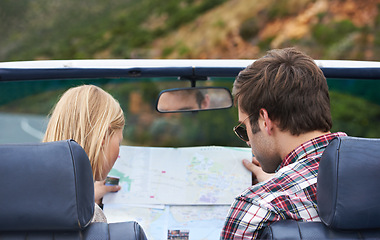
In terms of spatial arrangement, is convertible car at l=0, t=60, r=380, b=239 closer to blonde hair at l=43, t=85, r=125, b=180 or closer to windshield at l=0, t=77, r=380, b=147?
blonde hair at l=43, t=85, r=125, b=180

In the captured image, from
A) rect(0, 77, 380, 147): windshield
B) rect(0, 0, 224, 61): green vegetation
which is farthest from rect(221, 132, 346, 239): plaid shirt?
rect(0, 0, 224, 61): green vegetation

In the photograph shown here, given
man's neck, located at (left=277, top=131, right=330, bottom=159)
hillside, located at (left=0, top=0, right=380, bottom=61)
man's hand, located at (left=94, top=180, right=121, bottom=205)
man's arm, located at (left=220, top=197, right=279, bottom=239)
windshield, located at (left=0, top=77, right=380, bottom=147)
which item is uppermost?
hillside, located at (left=0, top=0, right=380, bottom=61)

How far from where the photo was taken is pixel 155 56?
26.1 metres

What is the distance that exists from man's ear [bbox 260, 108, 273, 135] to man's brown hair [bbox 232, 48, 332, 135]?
2 centimetres

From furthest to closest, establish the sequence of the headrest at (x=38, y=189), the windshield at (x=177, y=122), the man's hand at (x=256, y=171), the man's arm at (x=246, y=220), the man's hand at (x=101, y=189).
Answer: the windshield at (x=177, y=122), the man's hand at (x=256, y=171), the man's hand at (x=101, y=189), the man's arm at (x=246, y=220), the headrest at (x=38, y=189)

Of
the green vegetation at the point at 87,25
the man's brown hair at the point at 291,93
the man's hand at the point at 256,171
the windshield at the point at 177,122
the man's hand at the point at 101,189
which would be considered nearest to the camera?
the man's brown hair at the point at 291,93

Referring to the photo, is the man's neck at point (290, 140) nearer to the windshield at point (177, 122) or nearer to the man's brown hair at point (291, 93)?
the man's brown hair at point (291, 93)

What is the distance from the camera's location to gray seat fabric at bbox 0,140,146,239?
1.68m

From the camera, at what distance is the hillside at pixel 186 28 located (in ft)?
59.8

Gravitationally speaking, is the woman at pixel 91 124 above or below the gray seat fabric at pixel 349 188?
above

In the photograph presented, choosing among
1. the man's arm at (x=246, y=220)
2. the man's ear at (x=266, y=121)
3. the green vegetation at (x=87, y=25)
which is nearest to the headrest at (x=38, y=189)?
the man's arm at (x=246, y=220)

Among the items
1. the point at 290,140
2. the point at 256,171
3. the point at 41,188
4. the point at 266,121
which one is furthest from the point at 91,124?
the point at 256,171

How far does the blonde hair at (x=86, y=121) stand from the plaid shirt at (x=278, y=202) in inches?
36.6

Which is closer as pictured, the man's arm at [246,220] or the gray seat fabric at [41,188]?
the gray seat fabric at [41,188]
